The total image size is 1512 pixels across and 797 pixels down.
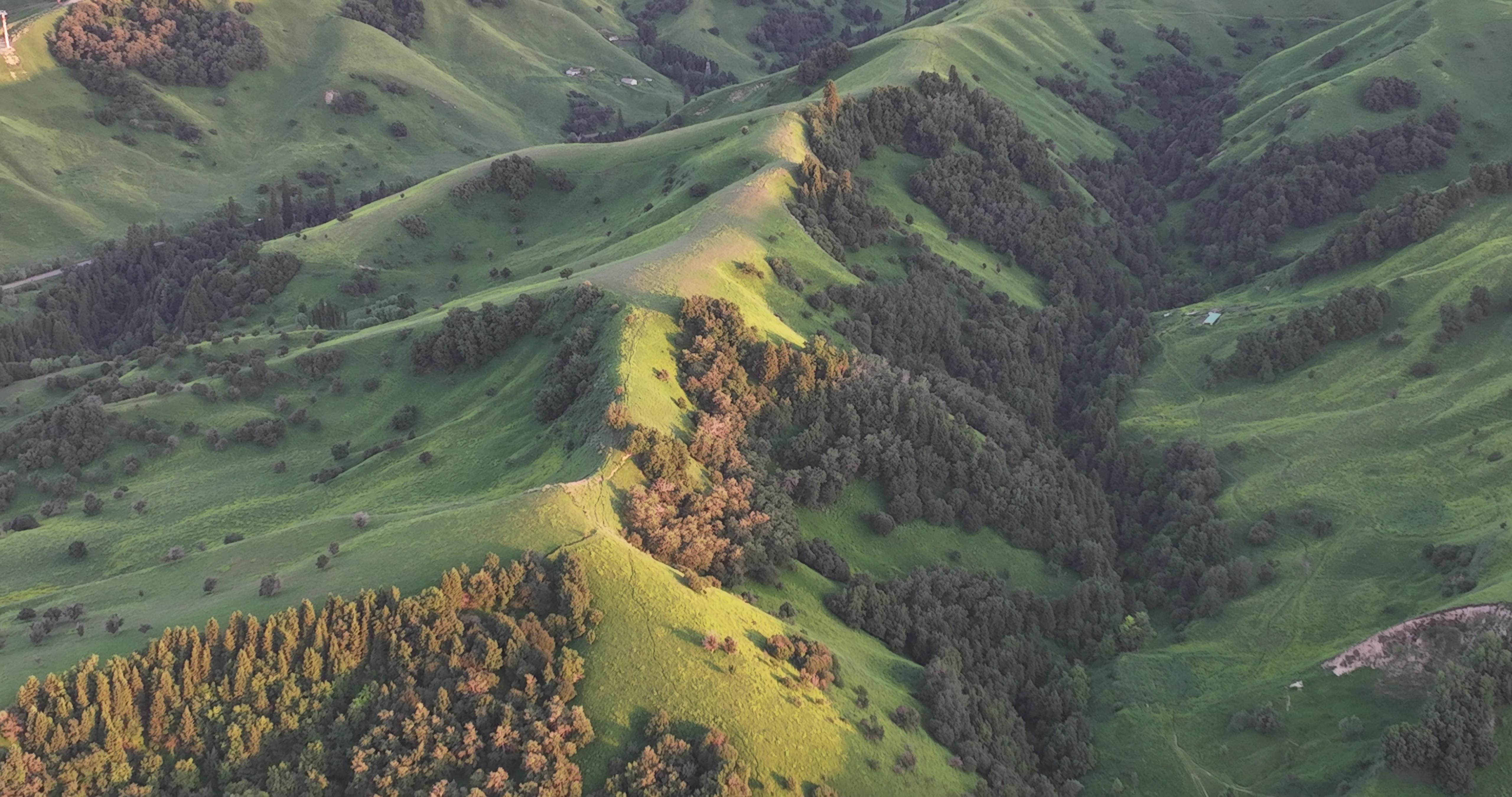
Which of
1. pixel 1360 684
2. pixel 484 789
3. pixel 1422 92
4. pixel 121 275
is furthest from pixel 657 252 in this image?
pixel 1422 92

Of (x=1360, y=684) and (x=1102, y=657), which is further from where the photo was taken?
(x=1102, y=657)

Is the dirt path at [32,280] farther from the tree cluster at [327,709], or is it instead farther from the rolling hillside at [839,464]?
the tree cluster at [327,709]

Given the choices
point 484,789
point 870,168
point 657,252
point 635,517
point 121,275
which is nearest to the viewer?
point 484,789

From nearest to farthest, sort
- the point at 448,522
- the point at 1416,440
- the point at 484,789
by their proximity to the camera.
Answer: the point at 484,789 → the point at 448,522 → the point at 1416,440

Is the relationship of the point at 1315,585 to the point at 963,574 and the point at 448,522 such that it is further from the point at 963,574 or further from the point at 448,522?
the point at 448,522

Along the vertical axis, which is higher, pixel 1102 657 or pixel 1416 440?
pixel 1416 440

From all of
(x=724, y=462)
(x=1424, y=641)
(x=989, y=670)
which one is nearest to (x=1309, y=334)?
(x=1424, y=641)

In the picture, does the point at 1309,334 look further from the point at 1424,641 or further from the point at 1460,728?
the point at 1460,728

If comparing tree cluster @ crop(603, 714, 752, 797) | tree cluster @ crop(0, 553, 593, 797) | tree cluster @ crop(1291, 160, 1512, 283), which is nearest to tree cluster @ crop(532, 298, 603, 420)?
tree cluster @ crop(0, 553, 593, 797)
